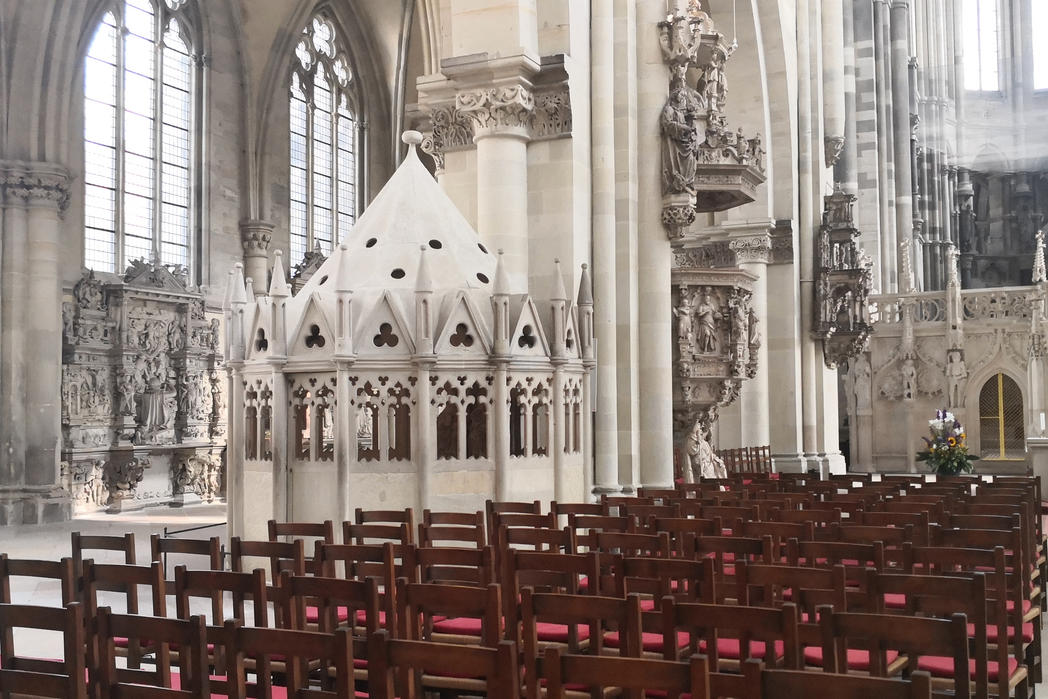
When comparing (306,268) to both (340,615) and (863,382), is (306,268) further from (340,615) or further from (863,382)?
(340,615)

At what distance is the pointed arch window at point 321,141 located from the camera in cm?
2506

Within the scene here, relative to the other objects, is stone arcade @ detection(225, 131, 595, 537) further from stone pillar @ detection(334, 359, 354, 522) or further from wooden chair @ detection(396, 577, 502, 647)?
wooden chair @ detection(396, 577, 502, 647)

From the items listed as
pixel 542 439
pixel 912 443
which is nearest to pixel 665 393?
pixel 542 439

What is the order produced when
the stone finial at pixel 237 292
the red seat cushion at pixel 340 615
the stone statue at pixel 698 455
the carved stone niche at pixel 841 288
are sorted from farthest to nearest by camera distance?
the carved stone niche at pixel 841 288
the stone statue at pixel 698 455
the stone finial at pixel 237 292
the red seat cushion at pixel 340 615

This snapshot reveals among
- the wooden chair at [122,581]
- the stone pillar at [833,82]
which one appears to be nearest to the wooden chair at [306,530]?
the wooden chair at [122,581]

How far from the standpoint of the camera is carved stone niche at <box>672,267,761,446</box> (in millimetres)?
14750

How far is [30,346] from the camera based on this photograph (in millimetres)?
17969

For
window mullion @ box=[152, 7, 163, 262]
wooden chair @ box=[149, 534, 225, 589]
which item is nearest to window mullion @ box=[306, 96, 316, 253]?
window mullion @ box=[152, 7, 163, 262]

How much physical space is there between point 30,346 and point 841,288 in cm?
1460

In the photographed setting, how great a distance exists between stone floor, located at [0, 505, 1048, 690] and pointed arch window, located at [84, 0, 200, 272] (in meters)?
4.78

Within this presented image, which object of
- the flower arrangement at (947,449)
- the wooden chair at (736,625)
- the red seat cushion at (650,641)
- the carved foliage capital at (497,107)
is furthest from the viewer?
the flower arrangement at (947,449)

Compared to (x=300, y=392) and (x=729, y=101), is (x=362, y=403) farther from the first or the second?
(x=729, y=101)

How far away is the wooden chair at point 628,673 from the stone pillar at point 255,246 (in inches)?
804

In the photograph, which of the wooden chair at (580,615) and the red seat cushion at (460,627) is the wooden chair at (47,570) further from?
the wooden chair at (580,615)
